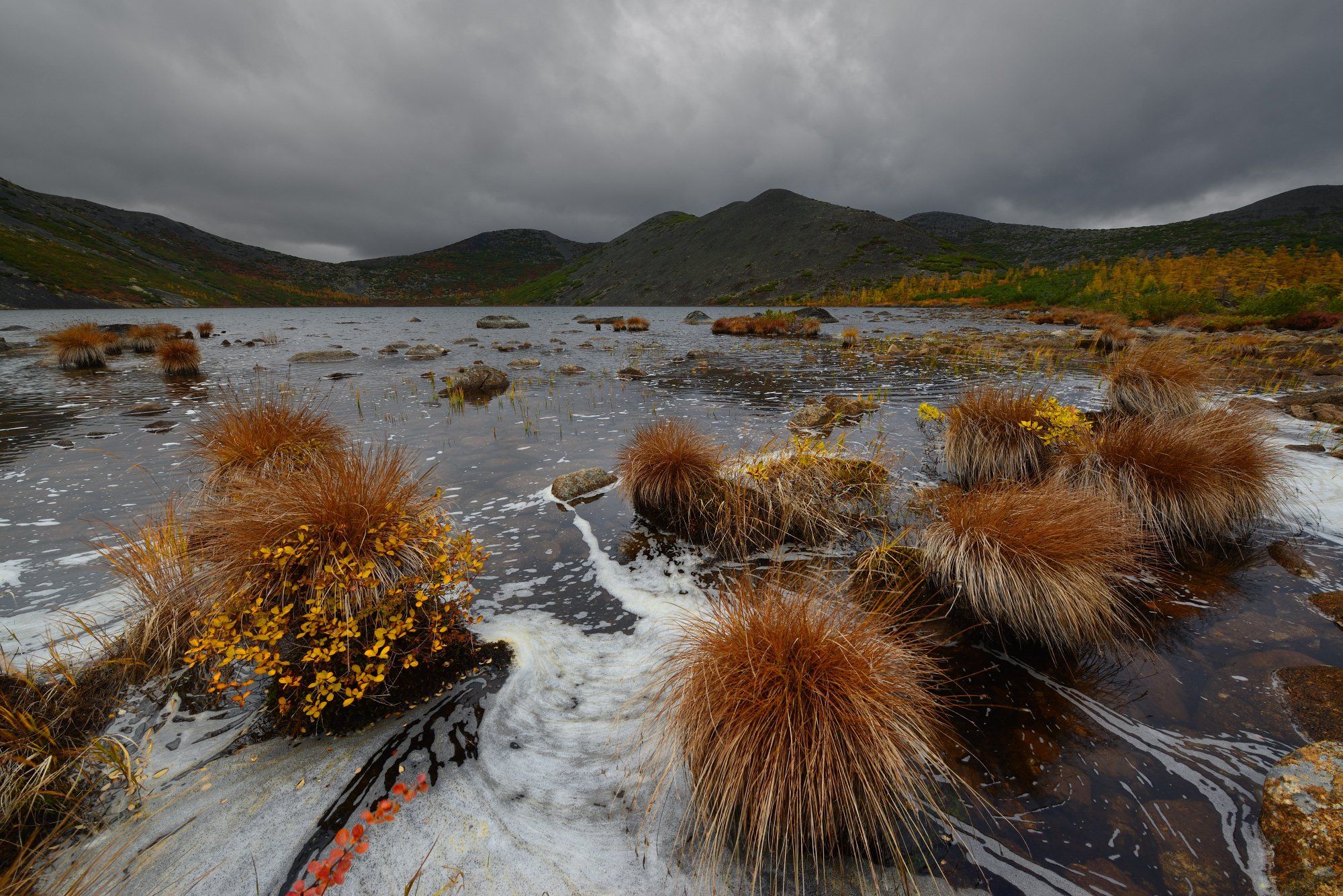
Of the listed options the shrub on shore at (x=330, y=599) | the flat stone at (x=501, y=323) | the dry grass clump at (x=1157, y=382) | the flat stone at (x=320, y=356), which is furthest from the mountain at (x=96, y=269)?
the dry grass clump at (x=1157, y=382)

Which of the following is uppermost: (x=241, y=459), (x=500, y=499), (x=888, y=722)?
(x=241, y=459)

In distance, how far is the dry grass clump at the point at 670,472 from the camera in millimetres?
7719

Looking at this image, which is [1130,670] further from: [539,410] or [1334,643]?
[539,410]

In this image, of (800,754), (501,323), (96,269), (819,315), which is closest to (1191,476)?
(800,754)

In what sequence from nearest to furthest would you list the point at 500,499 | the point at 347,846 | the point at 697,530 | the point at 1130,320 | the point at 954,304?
1. the point at 347,846
2. the point at 697,530
3. the point at 500,499
4. the point at 1130,320
5. the point at 954,304

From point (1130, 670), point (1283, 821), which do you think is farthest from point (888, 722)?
point (1130, 670)

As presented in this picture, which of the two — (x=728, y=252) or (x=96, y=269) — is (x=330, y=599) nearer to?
(x=728, y=252)

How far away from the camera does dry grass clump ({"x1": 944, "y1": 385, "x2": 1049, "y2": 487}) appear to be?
8.09m

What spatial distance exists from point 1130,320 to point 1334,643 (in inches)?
1718

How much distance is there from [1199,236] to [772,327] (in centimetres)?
14286

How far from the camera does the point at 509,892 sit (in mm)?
2986

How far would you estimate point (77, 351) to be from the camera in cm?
2348

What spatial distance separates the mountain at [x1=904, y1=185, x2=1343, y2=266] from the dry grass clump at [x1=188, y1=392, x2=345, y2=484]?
4720 inches

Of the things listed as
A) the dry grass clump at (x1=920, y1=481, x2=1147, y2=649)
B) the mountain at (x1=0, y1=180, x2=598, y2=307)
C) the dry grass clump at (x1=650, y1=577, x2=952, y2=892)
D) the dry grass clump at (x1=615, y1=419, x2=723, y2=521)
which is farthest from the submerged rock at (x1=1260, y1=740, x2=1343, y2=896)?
the mountain at (x1=0, y1=180, x2=598, y2=307)
